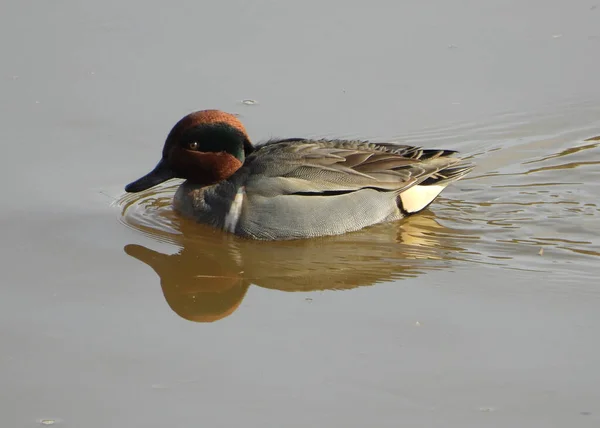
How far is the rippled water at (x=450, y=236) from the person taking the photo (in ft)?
29.1

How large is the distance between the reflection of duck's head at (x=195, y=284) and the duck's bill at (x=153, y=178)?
2.02 feet

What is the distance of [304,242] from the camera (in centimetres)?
975

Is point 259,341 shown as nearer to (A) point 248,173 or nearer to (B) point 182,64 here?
(A) point 248,173

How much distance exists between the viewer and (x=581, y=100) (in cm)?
1187

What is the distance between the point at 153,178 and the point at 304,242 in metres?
1.53

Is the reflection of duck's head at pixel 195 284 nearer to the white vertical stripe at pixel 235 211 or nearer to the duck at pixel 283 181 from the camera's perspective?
the white vertical stripe at pixel 235 211

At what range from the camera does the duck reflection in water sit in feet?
28.3

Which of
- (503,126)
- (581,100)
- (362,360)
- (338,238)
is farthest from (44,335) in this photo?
(581,100)

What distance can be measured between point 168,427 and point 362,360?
1426 millimetres

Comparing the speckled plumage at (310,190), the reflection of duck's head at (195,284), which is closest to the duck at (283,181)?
the speckled plumage at (310,190)

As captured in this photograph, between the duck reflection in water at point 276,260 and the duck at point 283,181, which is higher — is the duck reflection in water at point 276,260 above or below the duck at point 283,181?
below

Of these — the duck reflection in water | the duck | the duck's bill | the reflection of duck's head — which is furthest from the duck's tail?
the duck's bill

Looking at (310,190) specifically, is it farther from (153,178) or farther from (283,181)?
(153,178)

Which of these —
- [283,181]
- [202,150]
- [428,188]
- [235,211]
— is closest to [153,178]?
[202,150]
